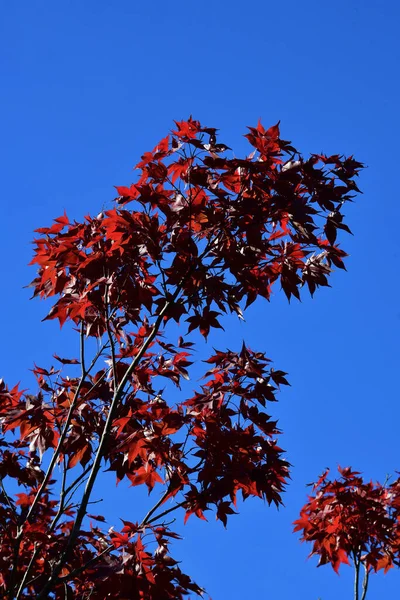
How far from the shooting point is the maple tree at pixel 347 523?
21.0 ft

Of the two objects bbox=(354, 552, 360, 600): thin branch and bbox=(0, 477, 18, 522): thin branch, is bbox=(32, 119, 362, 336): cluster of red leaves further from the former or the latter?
bbox=(354, 552, 360, 600): thin branch

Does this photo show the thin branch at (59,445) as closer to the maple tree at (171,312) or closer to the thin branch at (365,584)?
the maple tree at (171,312)

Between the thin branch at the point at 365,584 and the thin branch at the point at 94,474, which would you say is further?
the thin branch at the point at 365,584

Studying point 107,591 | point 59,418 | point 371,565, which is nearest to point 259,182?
point 59,418

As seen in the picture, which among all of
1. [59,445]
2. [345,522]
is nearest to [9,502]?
[59,445]

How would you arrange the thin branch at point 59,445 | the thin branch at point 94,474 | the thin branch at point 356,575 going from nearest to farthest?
the thin branch at point 94,474, the thin branch at point 59,445, the thin branch at point 356,575

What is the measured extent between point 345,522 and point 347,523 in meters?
0.02

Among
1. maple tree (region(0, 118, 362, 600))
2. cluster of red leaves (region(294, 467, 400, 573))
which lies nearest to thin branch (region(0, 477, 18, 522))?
maple tree (region(0, 118, 362, 600))

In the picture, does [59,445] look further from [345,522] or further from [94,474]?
[345,522]

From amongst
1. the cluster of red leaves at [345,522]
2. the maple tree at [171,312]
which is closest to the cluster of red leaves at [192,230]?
the maple tree at [171,312]

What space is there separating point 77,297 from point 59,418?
0.75m

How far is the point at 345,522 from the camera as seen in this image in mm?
6441

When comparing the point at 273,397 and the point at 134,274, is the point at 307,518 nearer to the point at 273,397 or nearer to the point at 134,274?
the point at 273,397

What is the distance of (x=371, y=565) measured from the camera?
21.8ft
